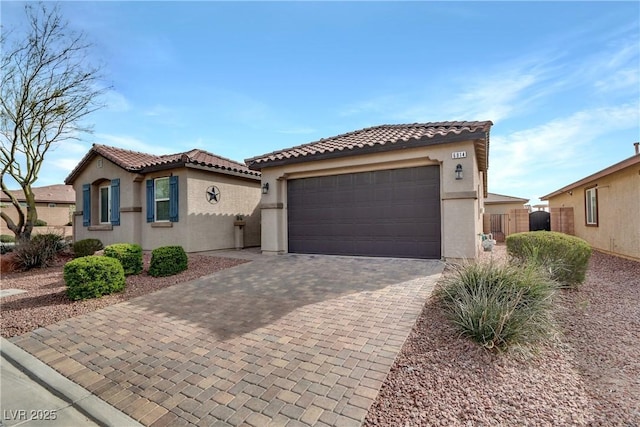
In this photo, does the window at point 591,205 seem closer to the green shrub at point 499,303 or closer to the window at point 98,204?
the green shrub at point 499,303

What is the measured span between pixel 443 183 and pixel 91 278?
27.5ft

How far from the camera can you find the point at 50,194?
3092 centimetres

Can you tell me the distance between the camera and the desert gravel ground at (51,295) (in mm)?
5121

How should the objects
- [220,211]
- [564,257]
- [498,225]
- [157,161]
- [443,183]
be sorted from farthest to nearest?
[498,225]
[157,161]
[220,211]
[443,183]
[564,257]

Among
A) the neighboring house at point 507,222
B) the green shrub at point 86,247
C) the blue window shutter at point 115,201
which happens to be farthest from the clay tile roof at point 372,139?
the neighboring house at point 507,222

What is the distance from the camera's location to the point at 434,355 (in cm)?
330

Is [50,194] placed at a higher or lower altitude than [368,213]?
higher

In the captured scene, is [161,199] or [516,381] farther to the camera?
[161,199]

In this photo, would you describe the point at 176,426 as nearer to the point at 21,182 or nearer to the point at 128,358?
the point at 128,358

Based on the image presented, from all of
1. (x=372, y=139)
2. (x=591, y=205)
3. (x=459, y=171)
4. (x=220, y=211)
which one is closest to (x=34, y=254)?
(x=220, y=211)

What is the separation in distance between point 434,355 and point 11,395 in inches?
183

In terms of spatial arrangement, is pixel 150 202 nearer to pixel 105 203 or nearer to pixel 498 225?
pixel 105 203

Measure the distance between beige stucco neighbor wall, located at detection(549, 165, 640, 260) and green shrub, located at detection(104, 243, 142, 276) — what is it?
14.4 meters

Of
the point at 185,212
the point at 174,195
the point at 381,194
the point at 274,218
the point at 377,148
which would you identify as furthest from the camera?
the point at 174,195
